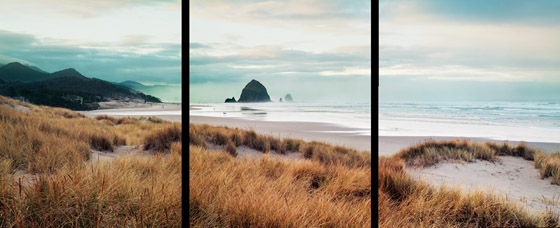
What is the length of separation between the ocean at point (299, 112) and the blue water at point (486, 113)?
154 cm

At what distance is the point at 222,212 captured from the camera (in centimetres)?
275

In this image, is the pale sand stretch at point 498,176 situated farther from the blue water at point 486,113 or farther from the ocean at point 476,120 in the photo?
the blue water at point 486,113

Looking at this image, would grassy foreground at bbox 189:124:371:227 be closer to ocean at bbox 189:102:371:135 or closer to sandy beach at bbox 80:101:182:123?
ocean at bbox 189:102:371:135

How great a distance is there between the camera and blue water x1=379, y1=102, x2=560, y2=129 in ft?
48.9

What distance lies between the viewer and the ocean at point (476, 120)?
502 inches

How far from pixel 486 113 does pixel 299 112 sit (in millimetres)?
10111

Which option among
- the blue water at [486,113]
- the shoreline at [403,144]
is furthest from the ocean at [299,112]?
the shoreline at [403,144]

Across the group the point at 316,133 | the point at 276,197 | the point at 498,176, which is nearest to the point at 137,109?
the point at 316,133

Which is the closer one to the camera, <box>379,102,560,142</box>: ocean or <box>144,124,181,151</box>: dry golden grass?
<box>144,124,181,151</box>: dry golden grass

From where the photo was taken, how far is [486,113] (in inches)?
682

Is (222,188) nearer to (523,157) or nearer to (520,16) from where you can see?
(523,157)

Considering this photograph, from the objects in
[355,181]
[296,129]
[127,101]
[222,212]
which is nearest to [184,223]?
[222,212]

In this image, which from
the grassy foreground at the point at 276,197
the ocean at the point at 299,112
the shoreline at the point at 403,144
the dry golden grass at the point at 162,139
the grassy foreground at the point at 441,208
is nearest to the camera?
the grassy foreground at the point at 276,197

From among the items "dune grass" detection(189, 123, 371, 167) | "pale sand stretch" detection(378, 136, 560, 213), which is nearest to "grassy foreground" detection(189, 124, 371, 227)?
"pale sand stretch" detection(378, 136, 560, 213)
